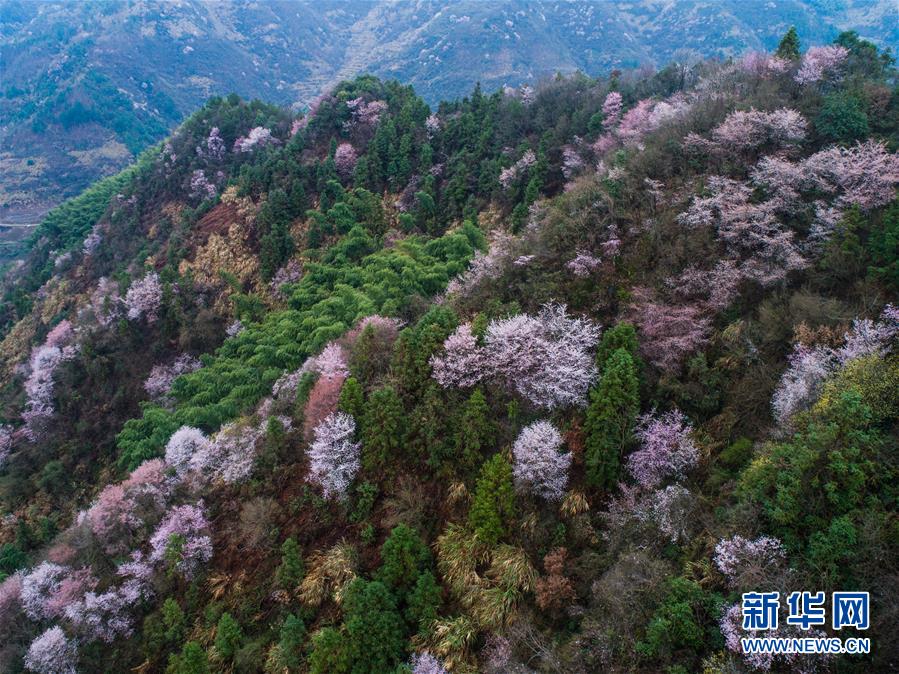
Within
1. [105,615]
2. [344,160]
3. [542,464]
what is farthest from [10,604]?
[344,160]

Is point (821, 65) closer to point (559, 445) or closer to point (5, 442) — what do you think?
point (559, 445)

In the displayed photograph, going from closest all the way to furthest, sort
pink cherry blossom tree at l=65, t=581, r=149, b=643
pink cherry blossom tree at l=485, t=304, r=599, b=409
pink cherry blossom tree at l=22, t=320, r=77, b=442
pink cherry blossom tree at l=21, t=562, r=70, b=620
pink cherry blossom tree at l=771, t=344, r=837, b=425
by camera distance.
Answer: pink cherry blossom tree at l=771, t=344, r=837, b=425, pink cherry blossom tree at l=485, t=304, r=599, b=409, pink cherry blossom tree at l=65, t=581, r=149, b=643, pink cherry blossom tree at l=21, t=562, r=70, b=620, pink cherry blossom tree at l=22, t=320, r=77, b=442

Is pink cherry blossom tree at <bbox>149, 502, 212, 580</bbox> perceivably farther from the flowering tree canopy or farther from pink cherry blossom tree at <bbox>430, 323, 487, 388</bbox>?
the flowering tree canopy

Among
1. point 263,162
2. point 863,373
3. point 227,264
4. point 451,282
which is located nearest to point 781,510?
point 863,373

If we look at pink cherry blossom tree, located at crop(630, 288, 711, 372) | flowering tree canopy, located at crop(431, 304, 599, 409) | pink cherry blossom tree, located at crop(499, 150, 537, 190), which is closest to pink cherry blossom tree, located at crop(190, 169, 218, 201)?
pink cherry blossom tree, located at crop(499, 150, 537, 190)

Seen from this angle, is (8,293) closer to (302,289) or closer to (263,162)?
(263,162)
